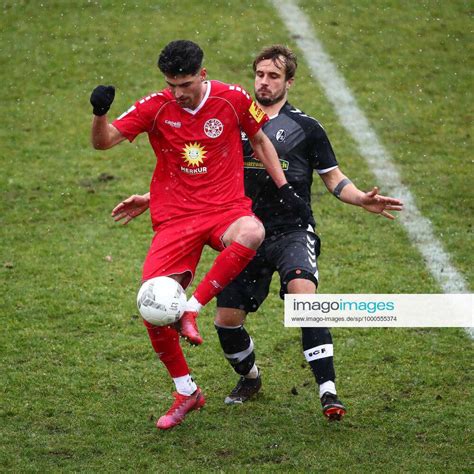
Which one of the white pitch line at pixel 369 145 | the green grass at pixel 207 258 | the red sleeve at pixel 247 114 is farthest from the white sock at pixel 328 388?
the white pitch line at pixel 369 145

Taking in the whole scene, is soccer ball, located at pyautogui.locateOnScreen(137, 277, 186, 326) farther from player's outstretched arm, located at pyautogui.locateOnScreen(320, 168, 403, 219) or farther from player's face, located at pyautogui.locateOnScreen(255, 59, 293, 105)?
player's face, located at pyautogui.locateOnScreen(255, 59, 293, 105)

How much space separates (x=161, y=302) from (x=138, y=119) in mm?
1315

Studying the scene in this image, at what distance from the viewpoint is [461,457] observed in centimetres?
632

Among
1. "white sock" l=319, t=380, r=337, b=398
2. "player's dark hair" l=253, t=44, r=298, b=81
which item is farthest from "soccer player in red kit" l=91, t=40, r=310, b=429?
"white sock" l=319, t=380, r=337, b=398

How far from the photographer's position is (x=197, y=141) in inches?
271

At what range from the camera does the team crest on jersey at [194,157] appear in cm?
690

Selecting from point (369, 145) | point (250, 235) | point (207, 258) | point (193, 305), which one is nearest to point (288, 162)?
point (250, 235)

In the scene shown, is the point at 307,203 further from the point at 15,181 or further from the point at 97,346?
the point at 15,181

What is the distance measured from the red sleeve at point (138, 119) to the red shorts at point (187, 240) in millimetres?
670

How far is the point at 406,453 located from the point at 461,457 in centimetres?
34

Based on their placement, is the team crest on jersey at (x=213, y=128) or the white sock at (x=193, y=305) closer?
the white sock at (x=193, y=305)

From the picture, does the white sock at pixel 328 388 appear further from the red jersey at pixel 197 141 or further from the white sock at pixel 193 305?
the red jersey at pixel 197 141

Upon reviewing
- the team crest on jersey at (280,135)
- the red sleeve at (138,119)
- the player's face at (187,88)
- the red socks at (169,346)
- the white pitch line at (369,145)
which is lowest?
the white pitch line at (369,145)

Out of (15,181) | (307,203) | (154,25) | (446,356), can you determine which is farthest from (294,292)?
(154,25)
